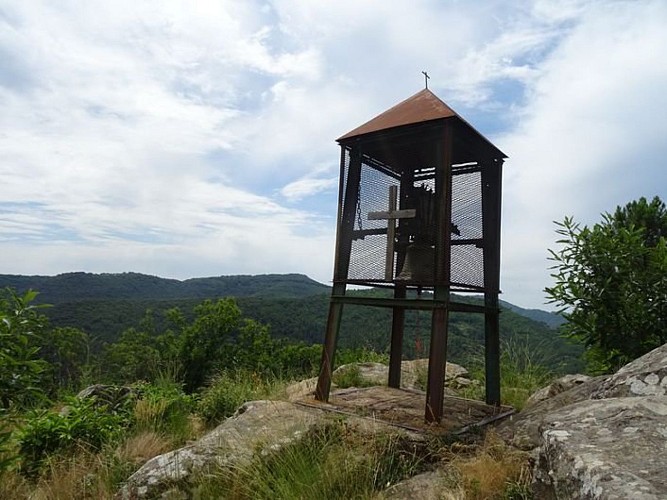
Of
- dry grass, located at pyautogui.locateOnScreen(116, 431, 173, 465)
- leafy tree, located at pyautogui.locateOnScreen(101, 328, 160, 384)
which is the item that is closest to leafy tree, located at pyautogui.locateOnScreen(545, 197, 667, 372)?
dry grass, located at pyautogui.locateOnScreen(116, 431, 173, 465)

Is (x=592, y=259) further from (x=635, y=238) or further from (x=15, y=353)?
(x=15, y=353)

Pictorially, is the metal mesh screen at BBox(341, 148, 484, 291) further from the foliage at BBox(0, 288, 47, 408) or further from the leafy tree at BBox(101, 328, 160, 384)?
the leafy tree at BBox(101, 328, 160, 384)

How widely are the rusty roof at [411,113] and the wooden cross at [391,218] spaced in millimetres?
713

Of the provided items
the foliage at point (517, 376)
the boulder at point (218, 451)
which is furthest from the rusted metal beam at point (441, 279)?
the foliage at point (517, 376)

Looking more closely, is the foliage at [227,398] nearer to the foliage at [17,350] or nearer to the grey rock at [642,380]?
the foliage at [17,350]

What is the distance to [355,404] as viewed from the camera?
5332 millimetres

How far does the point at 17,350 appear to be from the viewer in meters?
3.34

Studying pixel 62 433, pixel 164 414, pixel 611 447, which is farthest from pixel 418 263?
pixel 62 433

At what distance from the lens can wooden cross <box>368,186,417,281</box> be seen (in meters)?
5.30

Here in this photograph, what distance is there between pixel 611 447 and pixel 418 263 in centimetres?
320

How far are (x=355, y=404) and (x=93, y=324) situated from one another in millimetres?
36415

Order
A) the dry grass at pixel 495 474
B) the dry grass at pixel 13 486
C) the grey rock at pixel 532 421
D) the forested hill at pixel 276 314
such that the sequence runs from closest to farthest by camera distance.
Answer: the dry grass at pixel 495 474, the grey rock at pixel 532 421, the dry grass at pixel 13 486, the forested hill at pixel 276 314

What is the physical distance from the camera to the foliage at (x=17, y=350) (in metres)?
3.28

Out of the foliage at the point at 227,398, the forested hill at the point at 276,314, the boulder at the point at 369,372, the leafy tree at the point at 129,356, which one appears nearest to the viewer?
the foliage at the point at 227,398
